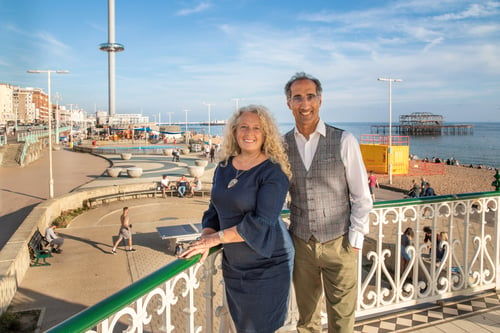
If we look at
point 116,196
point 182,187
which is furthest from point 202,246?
point 182,187

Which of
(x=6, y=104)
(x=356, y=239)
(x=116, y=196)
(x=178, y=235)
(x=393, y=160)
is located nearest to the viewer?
(x=356, y=239)

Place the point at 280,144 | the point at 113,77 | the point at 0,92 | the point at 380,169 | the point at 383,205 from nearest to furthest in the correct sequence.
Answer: the point at 280,144, the point at 383,205, the point at 380,169, the point at 113,77, the point at 0,92

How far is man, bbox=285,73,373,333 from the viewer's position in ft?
8.22

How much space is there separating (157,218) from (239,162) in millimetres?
15154

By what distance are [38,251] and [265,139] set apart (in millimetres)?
10365

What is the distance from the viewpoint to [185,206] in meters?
19.2

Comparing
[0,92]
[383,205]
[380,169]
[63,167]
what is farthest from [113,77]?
[383,205]

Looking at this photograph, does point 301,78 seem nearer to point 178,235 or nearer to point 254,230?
point 254,230

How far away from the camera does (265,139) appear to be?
223 cm

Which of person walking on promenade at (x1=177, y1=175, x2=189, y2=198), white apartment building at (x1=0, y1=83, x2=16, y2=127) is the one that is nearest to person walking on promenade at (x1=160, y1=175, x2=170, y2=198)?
person walking on promenade at (x1=177, y1=175, x2=189, y2=198)

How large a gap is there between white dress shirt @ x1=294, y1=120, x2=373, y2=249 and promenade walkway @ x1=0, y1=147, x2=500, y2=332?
160 centimetres

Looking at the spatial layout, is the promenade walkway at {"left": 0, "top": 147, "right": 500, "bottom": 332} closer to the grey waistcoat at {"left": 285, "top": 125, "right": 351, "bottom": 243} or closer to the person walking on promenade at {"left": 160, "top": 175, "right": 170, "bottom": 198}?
the person walking on promenade at {"left": 160, "top": 175, "right": 170, "bottom": 198}

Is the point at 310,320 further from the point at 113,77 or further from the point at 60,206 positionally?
the point at 113,77

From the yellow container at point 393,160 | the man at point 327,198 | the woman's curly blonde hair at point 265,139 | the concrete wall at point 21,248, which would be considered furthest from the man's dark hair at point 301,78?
the yellow container at point 393,160
